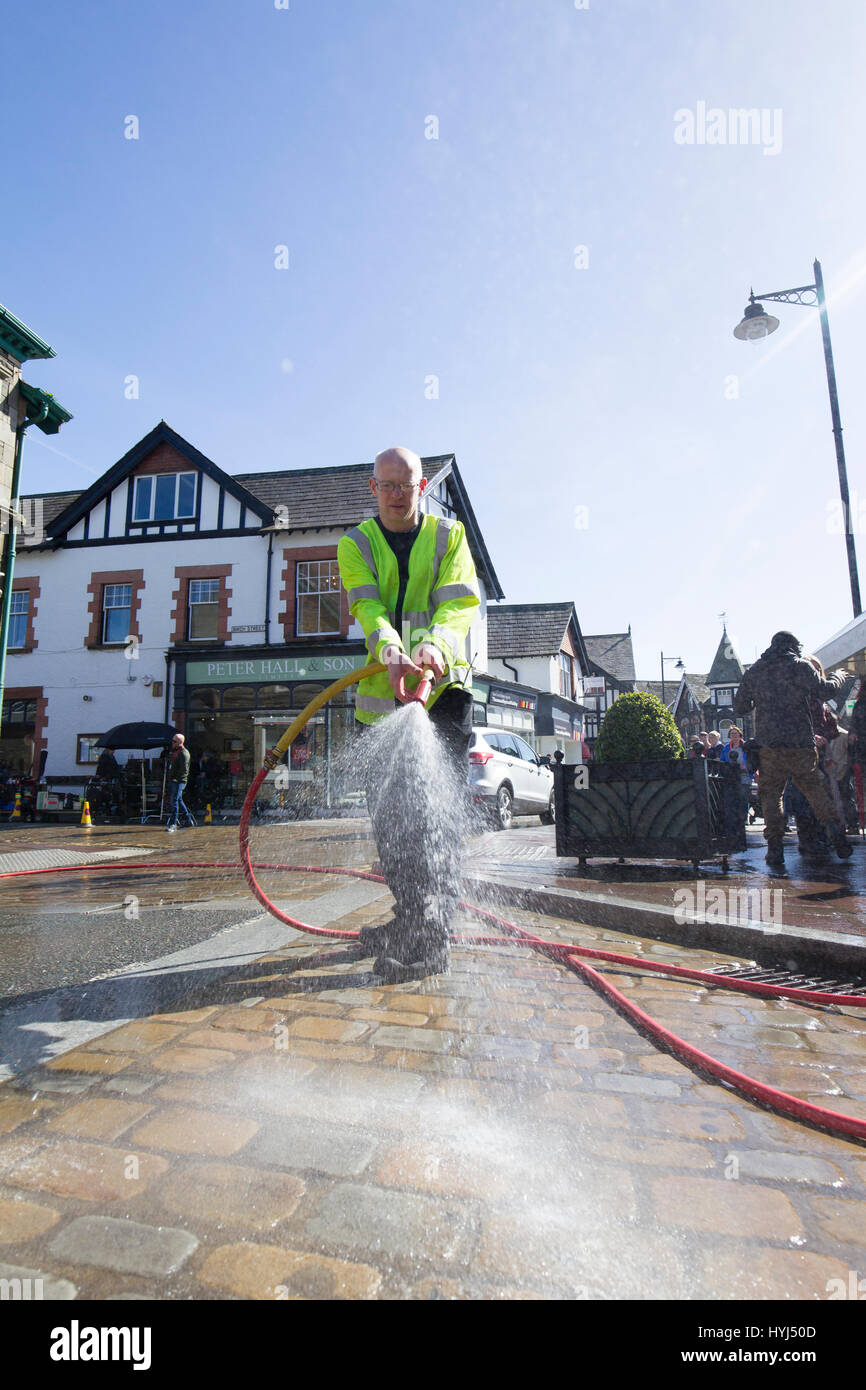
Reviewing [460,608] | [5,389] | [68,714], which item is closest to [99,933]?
[460,608]

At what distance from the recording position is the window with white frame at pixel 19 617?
2064 cm

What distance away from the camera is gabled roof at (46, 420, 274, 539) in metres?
20.4

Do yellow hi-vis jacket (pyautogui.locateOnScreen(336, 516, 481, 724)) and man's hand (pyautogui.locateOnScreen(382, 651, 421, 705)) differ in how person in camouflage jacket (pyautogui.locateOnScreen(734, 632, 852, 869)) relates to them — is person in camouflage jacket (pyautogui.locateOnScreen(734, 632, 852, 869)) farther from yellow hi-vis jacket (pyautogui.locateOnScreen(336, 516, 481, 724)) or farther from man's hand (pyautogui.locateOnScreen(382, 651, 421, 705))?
man's hand (pyautogui.locateOnScreen(382, 651, 421, 705))

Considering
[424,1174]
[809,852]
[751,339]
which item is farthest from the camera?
[751,339]

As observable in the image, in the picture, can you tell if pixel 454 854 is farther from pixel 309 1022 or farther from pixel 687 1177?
pixel 687 1177

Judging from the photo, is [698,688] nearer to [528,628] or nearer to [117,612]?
[528,628]

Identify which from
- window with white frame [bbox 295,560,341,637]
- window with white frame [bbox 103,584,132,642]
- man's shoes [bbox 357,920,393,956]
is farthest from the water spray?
window with white frame [bbox 103,584,132,642]

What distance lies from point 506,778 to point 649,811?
734 centimetres

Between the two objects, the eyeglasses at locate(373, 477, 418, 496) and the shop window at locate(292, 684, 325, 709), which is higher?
the shop window at locate(292, 684, 325, 709)

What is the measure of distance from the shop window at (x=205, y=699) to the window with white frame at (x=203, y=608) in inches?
59.7

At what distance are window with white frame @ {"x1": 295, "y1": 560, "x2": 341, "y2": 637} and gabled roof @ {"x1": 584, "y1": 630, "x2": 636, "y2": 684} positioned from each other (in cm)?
3063

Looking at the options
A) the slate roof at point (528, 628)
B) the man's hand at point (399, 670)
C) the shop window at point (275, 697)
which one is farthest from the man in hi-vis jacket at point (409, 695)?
the slate roof at point (528, 628)
